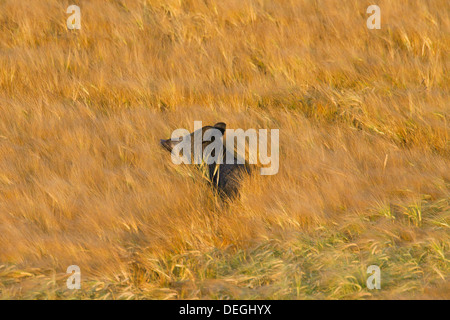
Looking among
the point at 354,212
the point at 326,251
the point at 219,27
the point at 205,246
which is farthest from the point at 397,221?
the point at 219,27

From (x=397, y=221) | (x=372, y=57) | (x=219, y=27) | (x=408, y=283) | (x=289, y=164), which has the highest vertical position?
(x=219, y=27)

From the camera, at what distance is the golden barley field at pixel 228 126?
3.44m

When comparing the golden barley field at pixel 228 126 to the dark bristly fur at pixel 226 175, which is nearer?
the golden barley field at pixel 228 126

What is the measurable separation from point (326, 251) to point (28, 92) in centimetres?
410

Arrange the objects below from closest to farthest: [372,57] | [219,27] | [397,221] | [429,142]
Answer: [397,221], [429,142], [372,57], [219,27]

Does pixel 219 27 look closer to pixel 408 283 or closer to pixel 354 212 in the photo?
pixel 354 212

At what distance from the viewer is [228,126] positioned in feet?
17.8

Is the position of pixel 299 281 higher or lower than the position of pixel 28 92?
lower

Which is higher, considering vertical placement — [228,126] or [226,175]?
[228,126]

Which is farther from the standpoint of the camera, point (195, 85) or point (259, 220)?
point (195, 85)

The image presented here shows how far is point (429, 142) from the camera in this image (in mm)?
5070

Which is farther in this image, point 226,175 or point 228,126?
point 228,126

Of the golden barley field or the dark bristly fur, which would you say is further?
the dark bristly fur

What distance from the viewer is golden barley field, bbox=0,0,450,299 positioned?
3439mm
